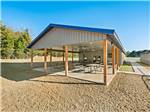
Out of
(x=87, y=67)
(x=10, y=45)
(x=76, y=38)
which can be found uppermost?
(x=10, y=45)

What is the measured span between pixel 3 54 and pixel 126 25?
2819cm

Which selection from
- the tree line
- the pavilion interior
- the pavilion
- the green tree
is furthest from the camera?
the tree line

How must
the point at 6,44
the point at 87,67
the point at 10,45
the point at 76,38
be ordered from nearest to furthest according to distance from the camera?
the point at 76,38
the point at 87,67
the point at 6,44
the point at 10,45

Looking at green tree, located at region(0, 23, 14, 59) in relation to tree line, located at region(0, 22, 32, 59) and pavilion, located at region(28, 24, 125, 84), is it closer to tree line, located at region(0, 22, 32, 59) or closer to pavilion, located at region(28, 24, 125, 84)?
tree line, located at region(0, 22, 32, 59)

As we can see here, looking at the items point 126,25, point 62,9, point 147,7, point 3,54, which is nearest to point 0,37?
point 3,54

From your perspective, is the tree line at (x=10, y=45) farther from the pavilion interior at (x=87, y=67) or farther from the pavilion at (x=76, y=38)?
the pavilion at (x=76, y=38)

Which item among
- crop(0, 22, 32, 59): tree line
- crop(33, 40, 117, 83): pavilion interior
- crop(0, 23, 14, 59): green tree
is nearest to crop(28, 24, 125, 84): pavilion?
crop(33, 40, 117, 83): pavilion interior

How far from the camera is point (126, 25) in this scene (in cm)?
1289

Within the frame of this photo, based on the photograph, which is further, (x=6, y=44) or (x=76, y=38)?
(x=6, y=44)

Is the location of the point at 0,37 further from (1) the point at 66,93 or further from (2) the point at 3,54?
(1) the point at 66,93

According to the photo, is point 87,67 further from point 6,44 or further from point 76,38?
point 6,44

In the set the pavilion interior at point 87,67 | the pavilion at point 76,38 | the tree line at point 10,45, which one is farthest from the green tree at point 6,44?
the pavilion at point 76,38

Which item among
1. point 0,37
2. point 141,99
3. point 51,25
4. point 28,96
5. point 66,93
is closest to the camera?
point 141,99

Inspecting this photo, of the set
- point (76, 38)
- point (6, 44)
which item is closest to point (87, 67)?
point (76, 38)
